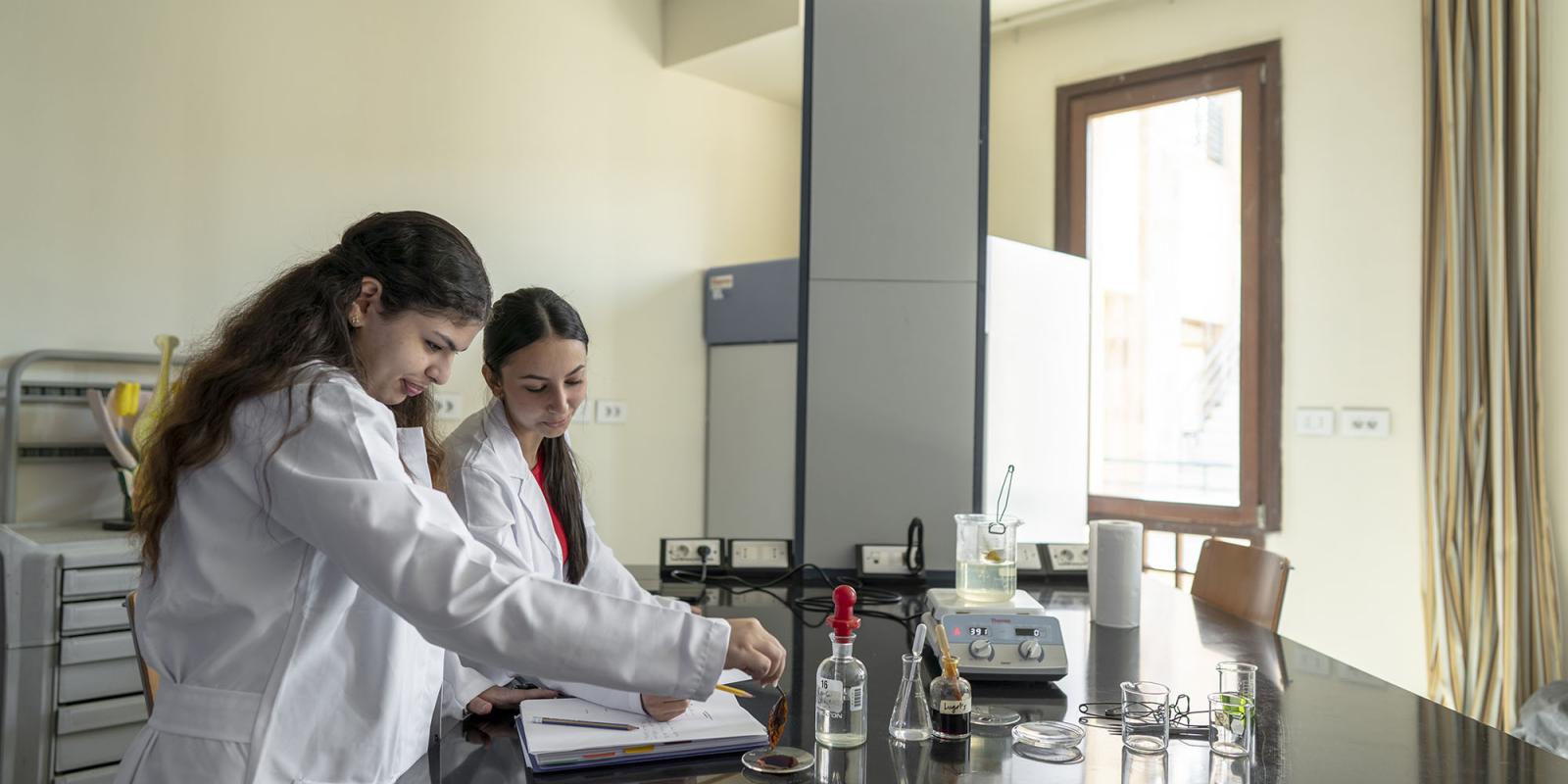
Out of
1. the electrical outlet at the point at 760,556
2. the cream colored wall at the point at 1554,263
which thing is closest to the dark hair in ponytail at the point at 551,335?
the electrical outlet at the point at 760,556

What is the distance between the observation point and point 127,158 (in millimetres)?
2914

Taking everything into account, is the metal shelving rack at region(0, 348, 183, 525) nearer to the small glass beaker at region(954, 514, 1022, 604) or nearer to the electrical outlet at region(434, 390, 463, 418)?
the electrical outlet at region(434, 390, 463, 418)

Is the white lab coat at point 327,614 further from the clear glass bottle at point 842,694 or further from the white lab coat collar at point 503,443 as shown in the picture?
the white lab coat collar at point 503,443

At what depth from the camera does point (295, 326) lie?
1054 mm

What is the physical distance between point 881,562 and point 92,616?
1808 millimetres

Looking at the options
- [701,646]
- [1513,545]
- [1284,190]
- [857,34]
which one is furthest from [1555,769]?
[1284,190]

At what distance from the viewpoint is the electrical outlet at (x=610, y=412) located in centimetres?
409

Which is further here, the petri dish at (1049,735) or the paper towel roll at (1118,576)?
the paper towel roll at (1118,576)

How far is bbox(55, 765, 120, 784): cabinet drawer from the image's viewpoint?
237 centimetres

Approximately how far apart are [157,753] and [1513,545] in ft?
11.1

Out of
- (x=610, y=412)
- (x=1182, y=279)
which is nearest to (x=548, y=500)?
(x=610, y=412)

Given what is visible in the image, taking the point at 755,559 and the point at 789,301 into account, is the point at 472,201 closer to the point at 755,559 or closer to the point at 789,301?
the point at 789,301

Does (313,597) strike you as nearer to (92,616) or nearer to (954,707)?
(954,707)

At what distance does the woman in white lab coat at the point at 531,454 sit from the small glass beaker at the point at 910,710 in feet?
1.48
